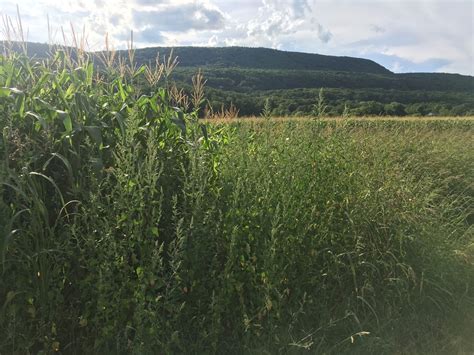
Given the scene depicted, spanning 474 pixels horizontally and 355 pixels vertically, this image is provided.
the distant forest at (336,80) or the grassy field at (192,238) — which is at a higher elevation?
the grassy field at (192,238)

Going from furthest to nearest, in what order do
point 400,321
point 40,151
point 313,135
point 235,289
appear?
point 313,135
point 400,321
point 235,289
point 40,151

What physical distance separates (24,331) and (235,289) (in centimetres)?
143

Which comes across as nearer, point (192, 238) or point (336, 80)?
point (192, 238)

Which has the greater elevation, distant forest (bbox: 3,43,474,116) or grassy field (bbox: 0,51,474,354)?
grassy field (bbox: 0,51,474,354)

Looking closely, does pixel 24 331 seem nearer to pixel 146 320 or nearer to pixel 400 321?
pixel 146 320

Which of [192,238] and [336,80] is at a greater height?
[192,238]

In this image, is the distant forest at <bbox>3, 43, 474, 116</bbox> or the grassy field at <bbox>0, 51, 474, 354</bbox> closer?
the grassy field at <bbox>0, 51, 474, 354</bbox>

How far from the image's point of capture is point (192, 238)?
3094 mm

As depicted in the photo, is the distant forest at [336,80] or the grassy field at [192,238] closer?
the grassy field at [192,238]

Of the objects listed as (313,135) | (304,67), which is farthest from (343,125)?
(304,67)

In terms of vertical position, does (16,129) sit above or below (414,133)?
above

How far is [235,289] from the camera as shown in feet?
10.6

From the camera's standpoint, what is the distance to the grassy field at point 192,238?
9.23 feet

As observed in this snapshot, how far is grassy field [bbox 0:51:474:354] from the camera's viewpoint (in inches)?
111
